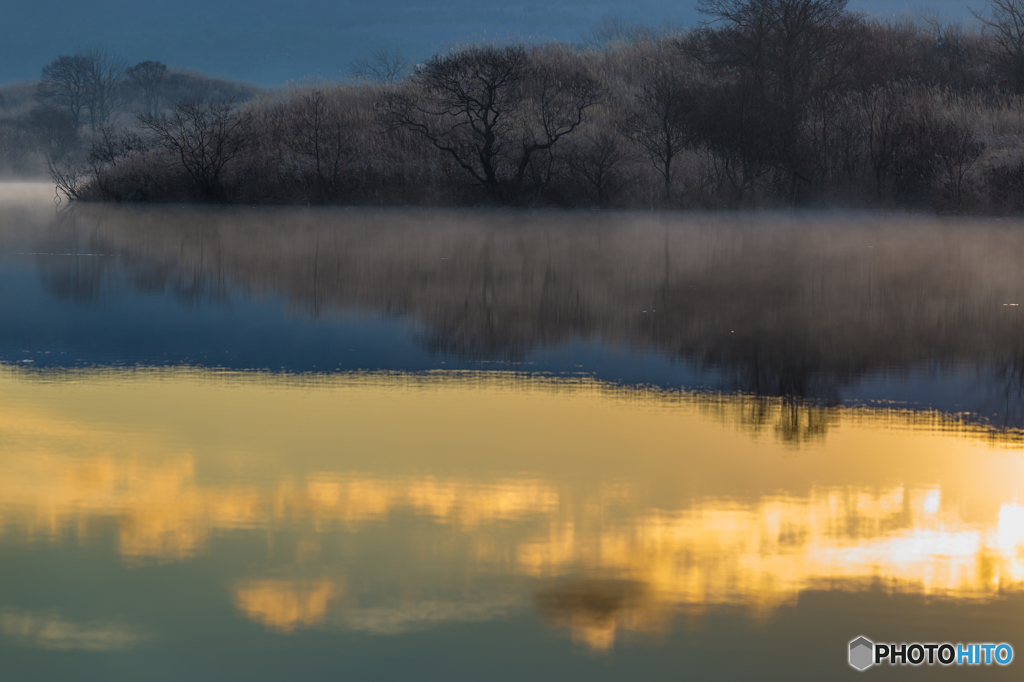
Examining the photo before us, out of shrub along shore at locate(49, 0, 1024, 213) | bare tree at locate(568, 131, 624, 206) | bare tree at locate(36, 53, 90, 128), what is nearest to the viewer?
shrub along shore at locate(49, 0, 1024, 213)

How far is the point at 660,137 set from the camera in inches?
1638

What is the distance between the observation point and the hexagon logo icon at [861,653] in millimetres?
3961

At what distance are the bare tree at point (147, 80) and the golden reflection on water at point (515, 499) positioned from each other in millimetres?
104170

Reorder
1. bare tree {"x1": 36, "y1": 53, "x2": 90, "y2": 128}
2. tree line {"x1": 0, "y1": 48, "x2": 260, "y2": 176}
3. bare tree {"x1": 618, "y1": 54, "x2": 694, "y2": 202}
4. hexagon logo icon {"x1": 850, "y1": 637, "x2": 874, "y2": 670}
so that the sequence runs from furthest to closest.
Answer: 1. bare tree {"x1": 36, "y1": 53, "x2": 90, "y2": 128}
2. tree line {"x1": 0, "y1": 48, "x2": 260, "y2": 176}
3. bare tree {"x1": 618, "y1": 54, "x2": 694, "y2": 202}
4. hexagon logo icon {"x1": 850, "y1": 637, "x2": 874, "y2": 670}

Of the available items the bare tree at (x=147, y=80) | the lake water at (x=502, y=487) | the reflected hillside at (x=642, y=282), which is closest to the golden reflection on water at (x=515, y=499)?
the lake water at (x=502, y=487)

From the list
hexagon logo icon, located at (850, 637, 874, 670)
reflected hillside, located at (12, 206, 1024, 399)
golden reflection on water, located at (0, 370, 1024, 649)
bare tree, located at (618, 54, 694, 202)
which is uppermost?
bare tree, located at (618, 54, 694, 202)

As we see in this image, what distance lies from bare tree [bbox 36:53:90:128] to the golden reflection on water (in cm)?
9510

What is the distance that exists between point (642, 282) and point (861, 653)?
12.8 m

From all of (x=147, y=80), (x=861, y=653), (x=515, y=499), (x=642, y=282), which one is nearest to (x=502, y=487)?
(x=515, y=499)

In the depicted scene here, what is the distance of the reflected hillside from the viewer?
10820mm

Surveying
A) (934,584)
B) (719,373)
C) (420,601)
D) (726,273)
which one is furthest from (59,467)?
(726,273)

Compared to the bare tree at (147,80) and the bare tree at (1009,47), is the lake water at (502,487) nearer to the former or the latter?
the bare tree at (1009,47)

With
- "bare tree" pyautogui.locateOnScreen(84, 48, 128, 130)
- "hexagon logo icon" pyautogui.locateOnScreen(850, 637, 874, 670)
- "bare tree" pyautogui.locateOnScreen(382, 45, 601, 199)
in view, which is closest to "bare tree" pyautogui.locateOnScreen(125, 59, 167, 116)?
"bare tree" pyautogui.locateOnScreen(84, 48, 128, 130)

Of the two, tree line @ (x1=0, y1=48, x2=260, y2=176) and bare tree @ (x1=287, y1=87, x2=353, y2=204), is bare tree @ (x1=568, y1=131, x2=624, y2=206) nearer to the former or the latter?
bare tree @ (x1=287, y1=87, x2=353, y2=204)
